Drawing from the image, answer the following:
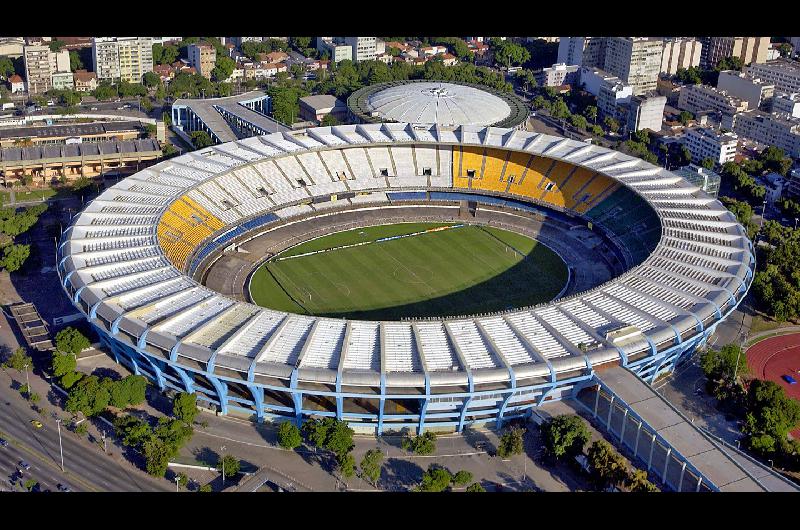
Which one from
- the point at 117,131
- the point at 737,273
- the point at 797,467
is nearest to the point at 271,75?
the point at 117,131

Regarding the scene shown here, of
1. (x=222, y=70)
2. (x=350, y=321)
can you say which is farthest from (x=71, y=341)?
(x=222, y=70)

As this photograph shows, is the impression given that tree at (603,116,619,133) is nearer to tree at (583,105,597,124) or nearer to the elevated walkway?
tree at (583,105,597,124)

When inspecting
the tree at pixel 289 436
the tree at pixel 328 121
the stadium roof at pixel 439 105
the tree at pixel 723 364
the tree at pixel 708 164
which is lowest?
the tree at pixel 289 436

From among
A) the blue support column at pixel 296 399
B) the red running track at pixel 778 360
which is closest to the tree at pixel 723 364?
the red running track at pixel 778 360

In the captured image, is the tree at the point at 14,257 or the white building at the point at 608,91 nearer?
the tree at the point at 14,257

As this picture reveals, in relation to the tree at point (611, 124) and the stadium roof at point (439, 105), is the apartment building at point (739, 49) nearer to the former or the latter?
the tree at point (611, 124)
